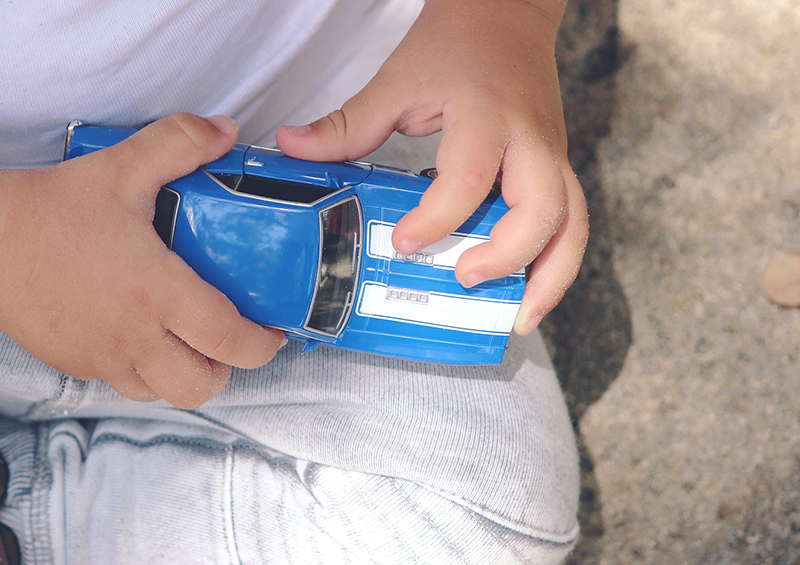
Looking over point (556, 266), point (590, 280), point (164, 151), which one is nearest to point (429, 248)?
point (556, 266)

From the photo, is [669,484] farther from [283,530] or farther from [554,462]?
[283,530]

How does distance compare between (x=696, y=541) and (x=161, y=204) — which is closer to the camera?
(x=161, y=204)

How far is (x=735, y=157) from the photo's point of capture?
94 centimetres

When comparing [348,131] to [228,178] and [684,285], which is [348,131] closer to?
[228,178]

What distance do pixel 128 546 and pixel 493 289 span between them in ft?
1.41

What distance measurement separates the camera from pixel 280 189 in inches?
20.4

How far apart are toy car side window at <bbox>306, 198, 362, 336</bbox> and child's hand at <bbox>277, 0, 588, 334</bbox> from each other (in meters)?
0.04

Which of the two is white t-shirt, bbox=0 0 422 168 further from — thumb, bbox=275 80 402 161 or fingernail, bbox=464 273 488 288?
fingernail, bbox=464 273 488 288

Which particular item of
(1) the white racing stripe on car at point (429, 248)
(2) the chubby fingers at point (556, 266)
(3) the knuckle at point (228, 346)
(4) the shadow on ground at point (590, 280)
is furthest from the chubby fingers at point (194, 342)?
(4) the shadow on ground at point (590, 280)

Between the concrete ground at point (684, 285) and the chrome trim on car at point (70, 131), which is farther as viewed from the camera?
the concrete ground at point (684, 285)

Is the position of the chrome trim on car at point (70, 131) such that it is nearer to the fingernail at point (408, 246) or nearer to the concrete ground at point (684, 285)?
the fingernail at point (408, 246)

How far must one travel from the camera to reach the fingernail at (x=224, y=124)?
21.5 inches

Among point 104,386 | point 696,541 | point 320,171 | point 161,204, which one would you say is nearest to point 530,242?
point 320,171

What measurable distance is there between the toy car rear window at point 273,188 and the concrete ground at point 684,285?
50 cm
